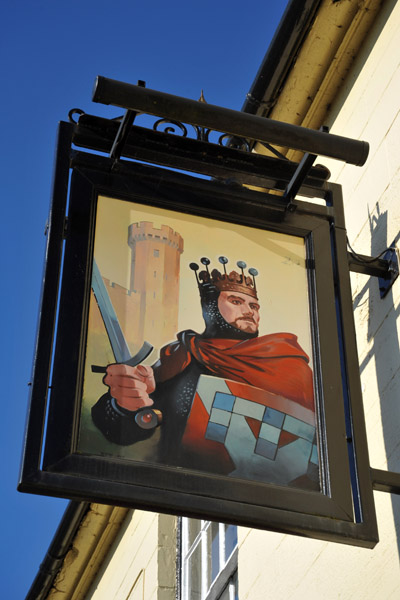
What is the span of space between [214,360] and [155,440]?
0.48 meters

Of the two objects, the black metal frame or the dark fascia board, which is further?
the dark fascia board

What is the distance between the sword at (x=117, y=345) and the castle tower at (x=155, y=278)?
8cm

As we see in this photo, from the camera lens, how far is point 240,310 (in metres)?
4.46

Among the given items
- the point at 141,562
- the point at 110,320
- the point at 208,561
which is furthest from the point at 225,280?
the point at 141,562

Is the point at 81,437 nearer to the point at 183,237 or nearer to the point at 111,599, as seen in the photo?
the point at 183,237

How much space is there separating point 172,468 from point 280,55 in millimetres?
3613

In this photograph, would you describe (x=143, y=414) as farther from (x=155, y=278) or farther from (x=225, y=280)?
(x=225, y=280)

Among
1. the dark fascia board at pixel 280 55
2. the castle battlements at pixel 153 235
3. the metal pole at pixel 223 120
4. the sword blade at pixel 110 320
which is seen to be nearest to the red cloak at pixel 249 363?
the sword blade at pixel 110 320

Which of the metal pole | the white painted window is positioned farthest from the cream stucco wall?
the metal pole

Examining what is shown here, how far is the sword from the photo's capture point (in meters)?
3.97

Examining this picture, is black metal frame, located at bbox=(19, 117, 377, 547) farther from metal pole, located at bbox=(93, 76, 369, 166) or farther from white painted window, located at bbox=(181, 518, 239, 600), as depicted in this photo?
white painted window, located at bbox=(181, 518, 239, 600)

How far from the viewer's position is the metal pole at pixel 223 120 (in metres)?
4.58

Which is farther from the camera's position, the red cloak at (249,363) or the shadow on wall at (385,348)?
the shadow on wall at (385,348)

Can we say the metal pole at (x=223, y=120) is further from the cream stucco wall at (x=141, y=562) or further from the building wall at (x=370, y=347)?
the cream stucco wall at (x=141, y=562)
